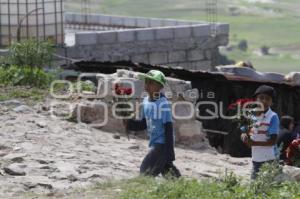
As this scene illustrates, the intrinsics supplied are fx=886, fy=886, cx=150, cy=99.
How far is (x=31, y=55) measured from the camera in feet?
47.4

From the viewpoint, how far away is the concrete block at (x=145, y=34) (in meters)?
21.5

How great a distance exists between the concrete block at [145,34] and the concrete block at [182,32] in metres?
0.92

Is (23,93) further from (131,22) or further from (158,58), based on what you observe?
(131,22)

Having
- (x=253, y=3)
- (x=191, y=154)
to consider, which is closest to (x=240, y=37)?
(x=253, y=3)

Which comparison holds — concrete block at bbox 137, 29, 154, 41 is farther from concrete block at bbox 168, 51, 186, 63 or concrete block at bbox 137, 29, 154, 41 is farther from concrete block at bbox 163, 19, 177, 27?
concrete block at bbox 163, 19, 177, 27

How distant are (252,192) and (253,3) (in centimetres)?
14310

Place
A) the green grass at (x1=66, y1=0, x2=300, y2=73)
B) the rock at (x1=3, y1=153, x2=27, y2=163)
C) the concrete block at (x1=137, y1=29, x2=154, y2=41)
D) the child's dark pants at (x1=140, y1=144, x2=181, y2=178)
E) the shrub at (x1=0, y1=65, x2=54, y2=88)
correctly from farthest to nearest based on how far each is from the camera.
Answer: the green grass at (x1=66, y1=0, x2=300, y2=73)
the concrete block at (x1=137, y1=29, x2=154, y2=41)
the shrub at (x1=0, y1=65, x2=54, y2=88)
the rock at (x1=3, y1=153, x2=27, y2=163)
the child's dark pants at (x1=140, y1=144, x2=181, y2=178)

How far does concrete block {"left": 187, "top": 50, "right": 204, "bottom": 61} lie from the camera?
23.1 meters

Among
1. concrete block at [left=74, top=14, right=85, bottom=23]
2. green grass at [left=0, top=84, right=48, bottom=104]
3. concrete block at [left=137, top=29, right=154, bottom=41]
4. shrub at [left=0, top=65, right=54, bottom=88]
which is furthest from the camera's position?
concrete block at [left=74, top=14, right=85, bottom=23]

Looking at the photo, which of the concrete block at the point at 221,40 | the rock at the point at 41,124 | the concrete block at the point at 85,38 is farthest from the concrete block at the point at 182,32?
the rock at the point at 41,124

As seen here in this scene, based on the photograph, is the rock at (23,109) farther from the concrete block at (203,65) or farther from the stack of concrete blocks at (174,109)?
the concrete block at (203,65)

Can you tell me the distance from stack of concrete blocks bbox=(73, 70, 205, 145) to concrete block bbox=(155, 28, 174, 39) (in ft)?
32.1

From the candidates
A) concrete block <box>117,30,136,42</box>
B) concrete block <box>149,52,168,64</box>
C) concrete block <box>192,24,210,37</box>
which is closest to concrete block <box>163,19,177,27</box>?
concrete block <box>192,24,210,37</box>

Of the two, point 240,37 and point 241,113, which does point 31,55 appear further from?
point 240,37
